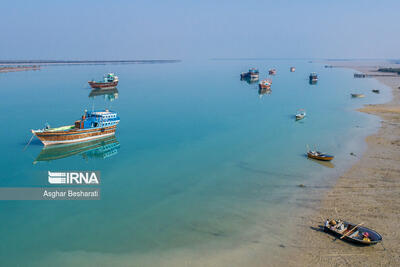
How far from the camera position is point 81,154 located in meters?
41.8

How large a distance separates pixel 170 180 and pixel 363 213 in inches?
727

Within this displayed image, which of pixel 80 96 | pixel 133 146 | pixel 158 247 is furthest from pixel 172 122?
pixel 80 96

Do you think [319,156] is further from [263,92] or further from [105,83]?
[105,83]


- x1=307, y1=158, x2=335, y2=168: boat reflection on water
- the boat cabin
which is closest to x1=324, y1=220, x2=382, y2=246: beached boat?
x1=307, y1=158, x2=335, y2=168: boat reflection on water

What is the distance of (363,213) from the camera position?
81.8 feet

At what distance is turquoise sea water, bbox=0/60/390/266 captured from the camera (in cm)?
2177

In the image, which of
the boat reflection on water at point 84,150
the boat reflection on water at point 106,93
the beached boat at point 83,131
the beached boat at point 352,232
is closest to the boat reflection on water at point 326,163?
the beached boat at point 352,232

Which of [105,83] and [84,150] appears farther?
[105,83]

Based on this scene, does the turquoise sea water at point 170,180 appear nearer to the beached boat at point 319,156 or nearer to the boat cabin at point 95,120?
the beached boat at point 319,156

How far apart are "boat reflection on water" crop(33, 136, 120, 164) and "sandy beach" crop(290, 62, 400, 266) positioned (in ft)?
91.7

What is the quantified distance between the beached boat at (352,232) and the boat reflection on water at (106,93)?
260 feet

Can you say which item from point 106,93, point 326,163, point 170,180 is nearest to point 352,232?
point 326,163

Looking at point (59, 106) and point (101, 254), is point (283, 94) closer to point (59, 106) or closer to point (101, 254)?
point (59, 106)

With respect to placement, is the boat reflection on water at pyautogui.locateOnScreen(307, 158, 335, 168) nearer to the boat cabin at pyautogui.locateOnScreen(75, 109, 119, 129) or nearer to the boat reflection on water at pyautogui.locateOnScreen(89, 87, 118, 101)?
the boat cabin at pyautogui.locateOnScreen(75, 109, 119, 129)
